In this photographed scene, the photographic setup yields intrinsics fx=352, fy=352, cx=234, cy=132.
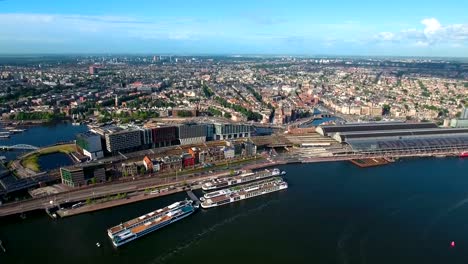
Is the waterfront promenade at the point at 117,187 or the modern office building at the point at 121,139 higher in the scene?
the modern office building at the point at 121,139

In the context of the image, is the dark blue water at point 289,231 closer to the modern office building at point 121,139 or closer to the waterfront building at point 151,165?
the waterfront building at point 151,165

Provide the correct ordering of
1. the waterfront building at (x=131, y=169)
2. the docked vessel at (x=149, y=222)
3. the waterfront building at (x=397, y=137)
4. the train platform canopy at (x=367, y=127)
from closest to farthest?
the docked vessel at (x=149, y=222) → the waterfront building at (x=131, y=169) → the waterfront building at (x=397, y=137) → the train platform canopy at (x=367, y=127)

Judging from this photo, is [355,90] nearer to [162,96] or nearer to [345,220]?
[162,96]

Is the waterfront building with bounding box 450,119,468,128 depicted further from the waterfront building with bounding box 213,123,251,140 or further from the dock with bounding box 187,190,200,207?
the dock with bounding box 187,190,200,207

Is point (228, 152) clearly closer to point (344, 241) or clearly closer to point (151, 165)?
point (151, 165)

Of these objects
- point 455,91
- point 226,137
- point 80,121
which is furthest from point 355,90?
point 80,121

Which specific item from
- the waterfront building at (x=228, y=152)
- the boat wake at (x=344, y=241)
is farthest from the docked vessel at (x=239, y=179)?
the boat wake at (x=344, y=241)
